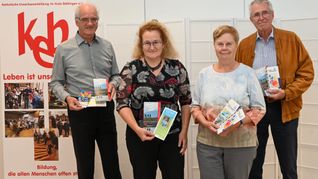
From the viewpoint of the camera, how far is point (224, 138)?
83.1 inches

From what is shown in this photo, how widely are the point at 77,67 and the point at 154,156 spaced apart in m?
0.94

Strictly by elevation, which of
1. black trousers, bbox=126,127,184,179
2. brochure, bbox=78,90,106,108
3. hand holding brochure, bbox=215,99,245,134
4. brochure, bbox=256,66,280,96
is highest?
brochure, bbox=256,66,280,96

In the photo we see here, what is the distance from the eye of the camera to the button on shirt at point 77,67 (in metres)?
2.60

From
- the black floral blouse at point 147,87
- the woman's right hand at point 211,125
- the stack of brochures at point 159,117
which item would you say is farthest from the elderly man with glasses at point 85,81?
the woman's right hand at point 211,125

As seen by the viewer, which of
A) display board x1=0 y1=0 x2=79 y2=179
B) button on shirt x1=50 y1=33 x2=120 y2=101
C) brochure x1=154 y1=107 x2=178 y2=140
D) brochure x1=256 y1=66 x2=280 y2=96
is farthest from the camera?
display board x1=0 y1=0 x2=79 y2=179

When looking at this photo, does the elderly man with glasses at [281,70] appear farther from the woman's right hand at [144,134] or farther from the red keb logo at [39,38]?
the red keb logo at [39,38]

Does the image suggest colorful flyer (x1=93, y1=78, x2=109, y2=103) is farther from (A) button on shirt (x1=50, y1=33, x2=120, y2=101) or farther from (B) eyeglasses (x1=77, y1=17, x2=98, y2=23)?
(B) eyeglasses (x1=77, y1=17, x2=98, y2=23)

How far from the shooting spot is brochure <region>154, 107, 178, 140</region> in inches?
83.3

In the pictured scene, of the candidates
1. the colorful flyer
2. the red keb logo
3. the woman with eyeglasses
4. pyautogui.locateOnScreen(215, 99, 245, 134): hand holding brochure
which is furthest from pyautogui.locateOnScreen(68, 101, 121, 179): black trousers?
pyautogui.locateOnScreen(215, 99, 245, 134): hand holding brochure

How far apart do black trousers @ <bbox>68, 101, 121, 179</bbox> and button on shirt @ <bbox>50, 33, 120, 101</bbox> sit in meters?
0.19

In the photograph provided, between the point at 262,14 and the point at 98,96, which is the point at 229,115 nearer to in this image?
the point at 262,14

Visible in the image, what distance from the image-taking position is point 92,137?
268 centimetres

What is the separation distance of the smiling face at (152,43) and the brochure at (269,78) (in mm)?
785

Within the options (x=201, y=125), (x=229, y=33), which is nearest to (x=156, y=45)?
(x=229, y=33)
